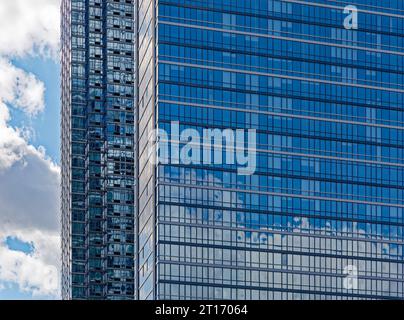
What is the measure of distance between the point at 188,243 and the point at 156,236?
586 cm
